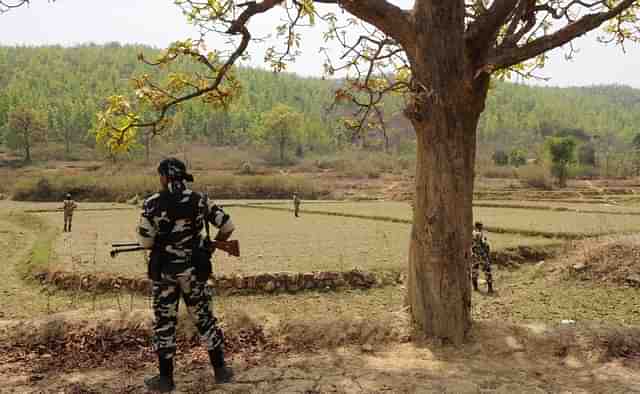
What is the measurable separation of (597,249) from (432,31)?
32.2 feet

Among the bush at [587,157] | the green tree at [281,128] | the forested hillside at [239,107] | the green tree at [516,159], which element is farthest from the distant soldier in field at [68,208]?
the bush at [587,157]

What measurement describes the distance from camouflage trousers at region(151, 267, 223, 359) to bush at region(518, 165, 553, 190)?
5002 cm

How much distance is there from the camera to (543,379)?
453cm

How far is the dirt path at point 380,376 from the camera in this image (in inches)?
166

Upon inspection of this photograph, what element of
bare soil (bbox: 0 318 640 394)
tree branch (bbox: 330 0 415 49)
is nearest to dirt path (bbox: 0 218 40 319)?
bare soil (bbox: 0 318 640 394)

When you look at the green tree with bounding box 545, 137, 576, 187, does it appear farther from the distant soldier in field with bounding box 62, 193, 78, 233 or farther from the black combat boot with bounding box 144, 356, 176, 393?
the black combat boot with bounding box 144, 356, 176, 393

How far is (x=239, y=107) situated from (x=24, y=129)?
48.6 m

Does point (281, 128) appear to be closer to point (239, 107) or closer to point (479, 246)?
point (239, 107)

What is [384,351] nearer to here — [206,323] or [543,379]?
[543,379]

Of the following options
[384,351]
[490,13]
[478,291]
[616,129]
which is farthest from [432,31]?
[616,129]

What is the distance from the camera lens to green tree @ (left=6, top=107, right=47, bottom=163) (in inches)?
2771

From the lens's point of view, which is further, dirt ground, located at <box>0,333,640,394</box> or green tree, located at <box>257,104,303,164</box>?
green tree, located at <box>257,104,303,164</box>

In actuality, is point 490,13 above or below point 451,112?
above

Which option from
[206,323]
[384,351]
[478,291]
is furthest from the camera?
[478,291]
